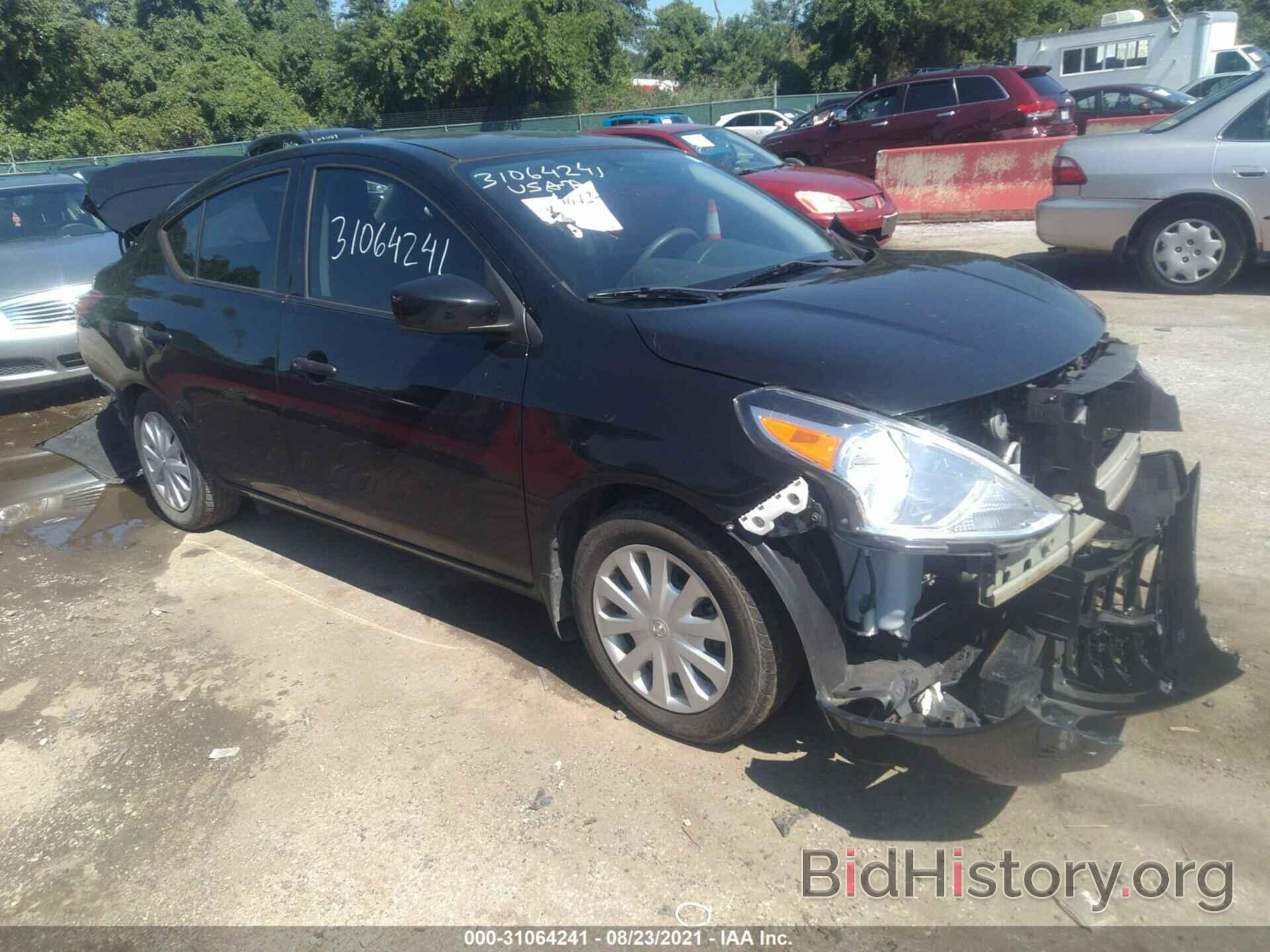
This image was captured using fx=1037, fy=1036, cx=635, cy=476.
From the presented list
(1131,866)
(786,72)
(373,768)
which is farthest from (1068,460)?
(786,72)

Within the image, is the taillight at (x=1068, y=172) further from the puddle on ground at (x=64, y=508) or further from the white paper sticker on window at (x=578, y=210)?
the puddle on ground at (x=64, y=508)

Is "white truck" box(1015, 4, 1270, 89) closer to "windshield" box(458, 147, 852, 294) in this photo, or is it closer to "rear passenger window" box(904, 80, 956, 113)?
"rear passenger window" box(904, 80, 956, 113)

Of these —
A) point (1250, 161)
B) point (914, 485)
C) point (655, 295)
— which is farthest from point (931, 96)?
point (914, 485)

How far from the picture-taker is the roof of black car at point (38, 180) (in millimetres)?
8852

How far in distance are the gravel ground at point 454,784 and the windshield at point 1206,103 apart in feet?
14.2

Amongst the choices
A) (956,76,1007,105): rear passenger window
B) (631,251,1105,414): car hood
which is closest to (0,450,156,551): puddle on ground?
(631,251,1105,414): car hood

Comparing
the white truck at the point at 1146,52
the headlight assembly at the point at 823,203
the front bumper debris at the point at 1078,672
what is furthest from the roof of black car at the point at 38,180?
the white truck at the point at 1146,52

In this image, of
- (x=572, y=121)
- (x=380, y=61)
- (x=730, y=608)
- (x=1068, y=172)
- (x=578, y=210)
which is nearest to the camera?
(x=730, y=608)

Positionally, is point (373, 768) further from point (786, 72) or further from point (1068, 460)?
point (786, 72)

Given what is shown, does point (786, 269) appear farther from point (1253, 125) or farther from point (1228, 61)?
point (1228, 61)

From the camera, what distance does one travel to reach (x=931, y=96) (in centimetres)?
1505

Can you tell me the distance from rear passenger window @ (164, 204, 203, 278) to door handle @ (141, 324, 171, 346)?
0.27m

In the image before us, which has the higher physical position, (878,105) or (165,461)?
(878,105)

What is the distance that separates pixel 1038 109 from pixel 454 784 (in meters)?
14.4
